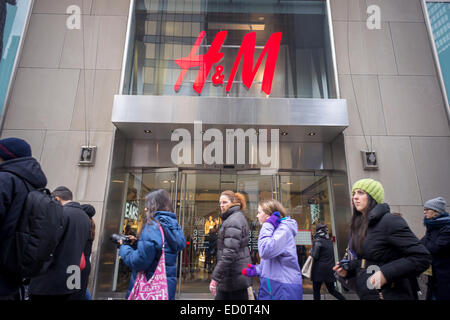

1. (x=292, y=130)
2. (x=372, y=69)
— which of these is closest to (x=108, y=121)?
(x=292, y=130)

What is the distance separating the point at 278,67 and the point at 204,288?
652 centimetres

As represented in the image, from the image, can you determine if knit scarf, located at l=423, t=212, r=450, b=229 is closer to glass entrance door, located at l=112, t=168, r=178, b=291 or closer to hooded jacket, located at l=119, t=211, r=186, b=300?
hooded jacket, located at l=119, t=211, r=186, b=300

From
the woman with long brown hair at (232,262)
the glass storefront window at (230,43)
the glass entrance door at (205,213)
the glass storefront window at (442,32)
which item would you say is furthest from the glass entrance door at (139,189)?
the glass storefront window at (442,32)

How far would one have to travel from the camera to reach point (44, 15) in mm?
7625

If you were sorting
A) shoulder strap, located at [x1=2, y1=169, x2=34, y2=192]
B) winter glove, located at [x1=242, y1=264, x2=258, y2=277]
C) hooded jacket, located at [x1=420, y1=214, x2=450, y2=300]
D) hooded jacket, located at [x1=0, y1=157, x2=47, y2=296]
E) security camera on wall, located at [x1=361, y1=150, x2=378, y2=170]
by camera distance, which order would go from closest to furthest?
hooded jacket, located at [x1=0, y1=157, x2=47, y2=296], shoulder strap, located at [x1=2, y1=169, x2=34, y2=192], winter glove, located at [x1=242, y1=264, x2=258, y2=277], hooded jacket, located at [x1=420, y1=214, x2=450, y2=300], security camera on wall, located at [x1=361, y1=150, x2=378, y2=170]

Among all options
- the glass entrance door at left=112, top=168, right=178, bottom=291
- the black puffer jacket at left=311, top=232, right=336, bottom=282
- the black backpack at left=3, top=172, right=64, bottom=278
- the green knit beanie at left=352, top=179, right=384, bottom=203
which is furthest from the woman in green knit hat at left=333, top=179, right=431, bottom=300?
the glass entrance door at left=112, top=168, right=178, bottom=291

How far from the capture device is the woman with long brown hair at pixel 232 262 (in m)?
3.03

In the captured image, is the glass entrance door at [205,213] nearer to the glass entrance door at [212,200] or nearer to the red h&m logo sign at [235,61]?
the glass entrance door at [212,200]

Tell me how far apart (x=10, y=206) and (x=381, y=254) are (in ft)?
9.07

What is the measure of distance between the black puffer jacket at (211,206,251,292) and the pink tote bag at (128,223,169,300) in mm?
768

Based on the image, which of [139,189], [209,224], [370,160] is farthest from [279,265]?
[139,189]

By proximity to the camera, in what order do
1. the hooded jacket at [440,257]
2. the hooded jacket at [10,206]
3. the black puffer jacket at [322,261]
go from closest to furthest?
the hooded jacket at [10,206] < the hooded jacket at [440,257] < the black puffer jacket at [322,261]

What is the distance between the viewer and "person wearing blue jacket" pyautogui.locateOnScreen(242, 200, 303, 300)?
9.52 feet

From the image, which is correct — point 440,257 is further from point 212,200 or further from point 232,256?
point 212,200
